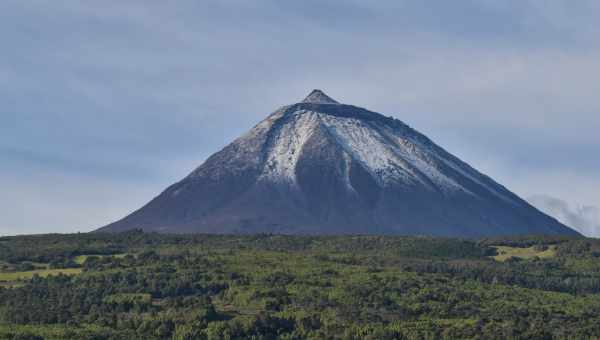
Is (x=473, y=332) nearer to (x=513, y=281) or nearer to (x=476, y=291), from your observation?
(x=476, y=291)

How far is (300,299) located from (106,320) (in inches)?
1120

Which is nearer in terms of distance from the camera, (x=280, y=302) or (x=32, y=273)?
(x=280, y=302)

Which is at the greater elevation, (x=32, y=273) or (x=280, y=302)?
(x=32, y=273)

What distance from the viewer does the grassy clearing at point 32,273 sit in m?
183

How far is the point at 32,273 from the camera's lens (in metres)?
190

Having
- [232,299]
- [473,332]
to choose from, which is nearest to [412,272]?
[232,299]

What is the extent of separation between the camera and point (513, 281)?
195625 millimetres

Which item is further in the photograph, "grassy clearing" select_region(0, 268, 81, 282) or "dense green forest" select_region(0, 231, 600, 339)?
"grassy clearing" select_region(0, 268, 81, 282)

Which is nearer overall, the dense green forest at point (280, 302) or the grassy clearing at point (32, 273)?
the dense green forest at point (280, 302)

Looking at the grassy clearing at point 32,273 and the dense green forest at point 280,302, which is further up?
the grassy clearing at point 32,273

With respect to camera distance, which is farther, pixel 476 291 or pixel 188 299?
pixel 476 291

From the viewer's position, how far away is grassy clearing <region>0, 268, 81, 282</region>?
601 feet

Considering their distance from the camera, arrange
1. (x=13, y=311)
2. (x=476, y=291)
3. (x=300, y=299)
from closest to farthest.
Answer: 1. (x=13, y=311)
2. (x=300, y=299)
3. (x=476, y=291)

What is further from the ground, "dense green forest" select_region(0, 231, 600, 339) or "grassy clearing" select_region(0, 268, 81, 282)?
"grassy clearing" select_region(0, 268, 81, 282)
